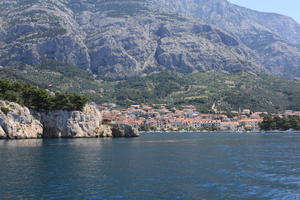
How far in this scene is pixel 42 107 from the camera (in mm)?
116188

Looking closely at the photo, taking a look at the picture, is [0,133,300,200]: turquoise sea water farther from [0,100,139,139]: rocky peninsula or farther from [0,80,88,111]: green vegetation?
[0,80,88,111]: green vegetation

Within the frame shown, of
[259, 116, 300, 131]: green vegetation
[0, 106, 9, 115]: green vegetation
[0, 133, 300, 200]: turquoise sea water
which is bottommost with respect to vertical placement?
[0, 133, 300, 200]: turquoise sea water

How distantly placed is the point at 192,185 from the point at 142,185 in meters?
5.25

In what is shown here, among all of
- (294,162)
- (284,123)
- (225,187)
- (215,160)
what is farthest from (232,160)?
Result: (284,123)

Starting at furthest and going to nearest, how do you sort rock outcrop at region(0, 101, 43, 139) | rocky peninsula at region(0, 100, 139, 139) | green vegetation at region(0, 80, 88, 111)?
green vegetation at region(0, 80, 88, 111) < rocky peninsula at region(0, 100, 139, 139) < rock outcrop at region(0, 101, 43, 139)

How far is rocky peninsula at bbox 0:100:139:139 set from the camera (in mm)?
102812

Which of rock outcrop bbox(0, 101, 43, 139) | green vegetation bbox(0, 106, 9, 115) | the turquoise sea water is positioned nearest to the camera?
the turquoise sea water

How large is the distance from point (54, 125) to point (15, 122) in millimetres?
17682

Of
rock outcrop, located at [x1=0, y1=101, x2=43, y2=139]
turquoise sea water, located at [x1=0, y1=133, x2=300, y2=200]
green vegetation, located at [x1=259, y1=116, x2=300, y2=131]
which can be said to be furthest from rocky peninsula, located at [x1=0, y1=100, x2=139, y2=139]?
green vegetation, located at [x1=259, y1=116, x2=300, y2=131]

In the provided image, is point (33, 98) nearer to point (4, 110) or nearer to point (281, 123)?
point (4, 110)

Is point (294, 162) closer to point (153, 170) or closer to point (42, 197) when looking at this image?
point (153, 170)

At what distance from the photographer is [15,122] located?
340 feet

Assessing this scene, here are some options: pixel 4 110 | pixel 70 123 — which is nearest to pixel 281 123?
pixel 70 123

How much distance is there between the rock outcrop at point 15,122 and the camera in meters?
101
